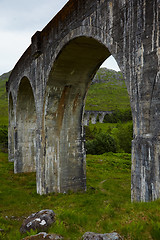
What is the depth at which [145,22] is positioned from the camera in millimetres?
4469

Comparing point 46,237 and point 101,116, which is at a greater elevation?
point 101,116

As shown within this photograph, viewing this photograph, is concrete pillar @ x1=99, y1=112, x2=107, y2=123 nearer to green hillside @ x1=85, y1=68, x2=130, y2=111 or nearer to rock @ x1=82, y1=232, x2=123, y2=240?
green hillside @ x1=85, y1=68, x2=130, y2=111

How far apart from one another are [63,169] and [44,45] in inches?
221

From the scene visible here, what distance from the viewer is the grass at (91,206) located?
3.50 metres

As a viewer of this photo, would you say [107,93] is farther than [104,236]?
Yes

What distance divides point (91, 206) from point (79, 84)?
503 cm

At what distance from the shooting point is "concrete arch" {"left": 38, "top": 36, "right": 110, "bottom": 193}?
9445 mm

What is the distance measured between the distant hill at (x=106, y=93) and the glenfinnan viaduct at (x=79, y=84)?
59.4 metres

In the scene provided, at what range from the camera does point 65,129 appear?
998 cm

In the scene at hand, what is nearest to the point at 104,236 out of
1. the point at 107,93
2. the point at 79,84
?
the point at 79,84

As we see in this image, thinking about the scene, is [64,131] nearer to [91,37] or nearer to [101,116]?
[91,37]

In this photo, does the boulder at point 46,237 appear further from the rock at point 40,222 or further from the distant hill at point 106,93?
the distant hill at point 106,93

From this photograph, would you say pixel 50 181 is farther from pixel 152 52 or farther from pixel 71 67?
pixel 152 52

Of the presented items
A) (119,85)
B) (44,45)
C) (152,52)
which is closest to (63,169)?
(44,45)
